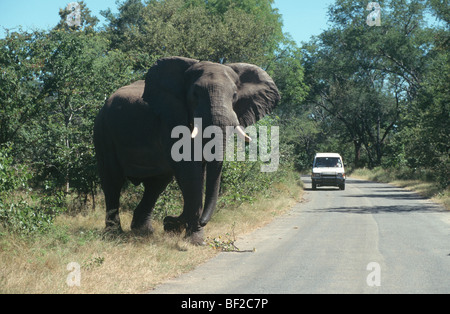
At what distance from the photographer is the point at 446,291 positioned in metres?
7.27

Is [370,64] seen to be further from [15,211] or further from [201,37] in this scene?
[15,211]

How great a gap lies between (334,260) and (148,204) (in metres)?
4.25

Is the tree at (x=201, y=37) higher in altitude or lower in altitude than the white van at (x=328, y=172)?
higher

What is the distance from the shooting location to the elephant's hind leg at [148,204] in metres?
12.5

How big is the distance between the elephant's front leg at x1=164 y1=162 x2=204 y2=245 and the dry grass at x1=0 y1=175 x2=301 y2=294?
283 millimetres

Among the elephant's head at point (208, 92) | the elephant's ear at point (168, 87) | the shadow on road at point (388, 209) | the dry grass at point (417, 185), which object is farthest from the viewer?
the dry grass at point (417, 185)

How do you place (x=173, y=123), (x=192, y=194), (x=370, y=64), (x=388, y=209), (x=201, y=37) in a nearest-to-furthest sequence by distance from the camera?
1. (x=192, y=194)
2. (x=173, y=123)
3. (x=388, y=209)
4. (x=201, y=37)
5. (x=370, y=64)

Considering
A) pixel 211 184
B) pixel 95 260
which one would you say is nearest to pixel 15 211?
pixel 95 260

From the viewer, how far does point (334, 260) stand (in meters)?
9.83

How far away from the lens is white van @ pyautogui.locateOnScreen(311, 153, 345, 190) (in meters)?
34.9

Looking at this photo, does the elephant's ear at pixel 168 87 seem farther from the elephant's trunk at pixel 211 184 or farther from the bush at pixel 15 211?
the bush at pixel 15 211

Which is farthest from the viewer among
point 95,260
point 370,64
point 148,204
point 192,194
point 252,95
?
point 370,64

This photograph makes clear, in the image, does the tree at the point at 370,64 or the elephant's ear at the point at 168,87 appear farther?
the tree at the point at 370,64

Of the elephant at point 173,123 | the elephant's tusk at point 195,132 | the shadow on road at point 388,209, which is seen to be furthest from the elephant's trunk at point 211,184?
the shadow on road at point 388,209
